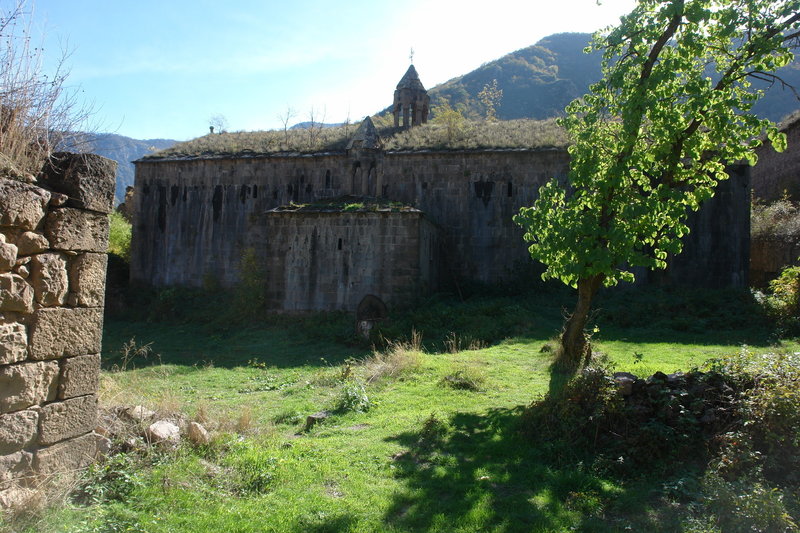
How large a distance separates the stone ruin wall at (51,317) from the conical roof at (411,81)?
70.8 ft

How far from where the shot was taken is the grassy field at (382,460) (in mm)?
4180

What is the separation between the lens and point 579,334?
28.1 ft

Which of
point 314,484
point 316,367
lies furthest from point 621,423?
point 316,367

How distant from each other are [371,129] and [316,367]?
10576 millimetres

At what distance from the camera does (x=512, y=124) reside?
23.4 meters

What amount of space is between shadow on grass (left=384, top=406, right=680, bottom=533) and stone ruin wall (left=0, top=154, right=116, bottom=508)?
8.67ft

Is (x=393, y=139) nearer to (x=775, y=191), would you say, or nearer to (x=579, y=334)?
(x=579, y=334)

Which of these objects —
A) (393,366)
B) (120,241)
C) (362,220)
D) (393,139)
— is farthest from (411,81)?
(393,366)

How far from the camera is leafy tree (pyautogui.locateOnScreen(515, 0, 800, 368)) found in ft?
22.9

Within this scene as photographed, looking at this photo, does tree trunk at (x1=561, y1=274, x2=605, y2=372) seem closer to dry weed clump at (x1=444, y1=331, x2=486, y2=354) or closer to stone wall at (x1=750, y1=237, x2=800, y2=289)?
dry weed clump at (x1=444, y1=331, x2=486, y2=354)

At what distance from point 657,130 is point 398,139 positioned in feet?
50.4

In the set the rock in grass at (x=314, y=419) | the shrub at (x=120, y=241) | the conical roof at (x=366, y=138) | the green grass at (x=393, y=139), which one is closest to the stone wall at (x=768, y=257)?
the green grass at (x=393, y=139)

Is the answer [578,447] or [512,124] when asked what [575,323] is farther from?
[512,124]

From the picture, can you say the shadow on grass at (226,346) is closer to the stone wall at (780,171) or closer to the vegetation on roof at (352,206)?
the vegetation on roof at (352,206)
